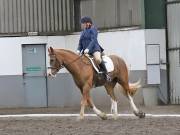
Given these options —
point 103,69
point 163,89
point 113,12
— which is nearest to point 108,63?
point 103,69

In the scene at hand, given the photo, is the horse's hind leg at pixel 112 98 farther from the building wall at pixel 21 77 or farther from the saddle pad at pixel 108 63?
the building wall at pixel 21 77

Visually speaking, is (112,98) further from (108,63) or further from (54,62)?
(54,62)

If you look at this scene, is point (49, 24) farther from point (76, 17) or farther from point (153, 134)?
point (153, 134)

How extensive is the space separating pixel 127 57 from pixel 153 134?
10.1 meters

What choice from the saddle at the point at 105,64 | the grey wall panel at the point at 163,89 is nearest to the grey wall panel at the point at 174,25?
the grey wall panel at the point at 163,89

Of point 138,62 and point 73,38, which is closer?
point 138,62

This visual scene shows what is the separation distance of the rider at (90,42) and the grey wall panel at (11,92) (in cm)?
769

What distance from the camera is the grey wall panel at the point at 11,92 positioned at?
77.5 ft

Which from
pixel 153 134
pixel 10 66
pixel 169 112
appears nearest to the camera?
pixel 153 134

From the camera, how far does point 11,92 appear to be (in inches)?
933

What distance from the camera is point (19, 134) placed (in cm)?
1272

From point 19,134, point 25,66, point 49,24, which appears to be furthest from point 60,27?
point 19,134

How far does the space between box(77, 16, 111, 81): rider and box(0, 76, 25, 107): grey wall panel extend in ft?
25.2

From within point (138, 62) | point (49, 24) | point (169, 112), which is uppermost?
point (49, 24)
